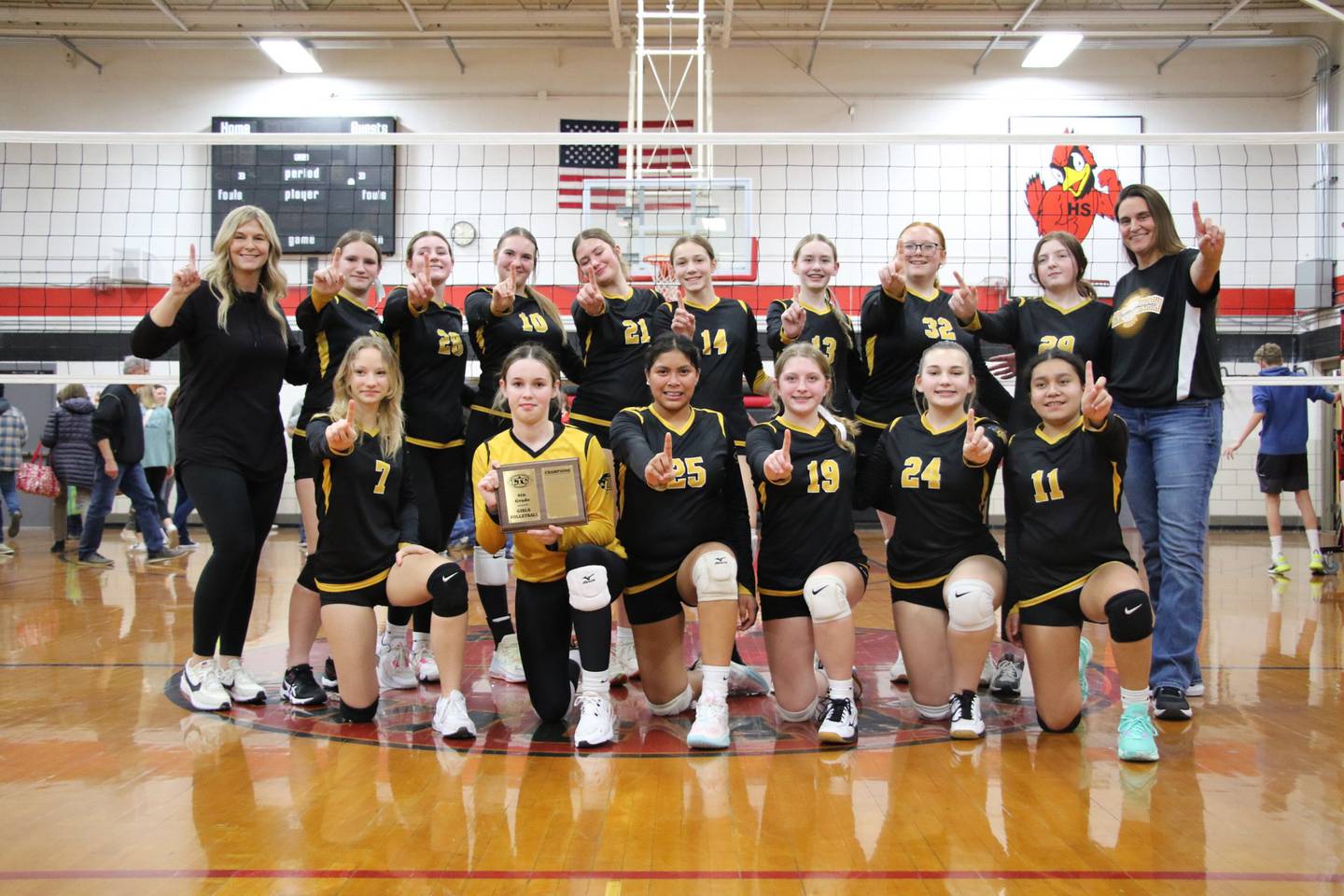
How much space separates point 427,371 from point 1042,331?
8.28 feet

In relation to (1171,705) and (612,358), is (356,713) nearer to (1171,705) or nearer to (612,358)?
(612,358)

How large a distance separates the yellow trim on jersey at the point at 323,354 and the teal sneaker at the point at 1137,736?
322 cm

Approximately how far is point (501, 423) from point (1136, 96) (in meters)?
13.3

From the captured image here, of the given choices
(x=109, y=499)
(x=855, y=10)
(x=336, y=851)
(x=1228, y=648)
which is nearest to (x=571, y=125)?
(x=855, y=10)

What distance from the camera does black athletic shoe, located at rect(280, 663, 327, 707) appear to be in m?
3.83

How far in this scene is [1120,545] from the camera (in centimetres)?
344

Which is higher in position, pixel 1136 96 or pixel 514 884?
pixel 1136 96

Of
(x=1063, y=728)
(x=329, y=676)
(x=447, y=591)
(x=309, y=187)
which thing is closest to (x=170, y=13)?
(x=309, y=187)

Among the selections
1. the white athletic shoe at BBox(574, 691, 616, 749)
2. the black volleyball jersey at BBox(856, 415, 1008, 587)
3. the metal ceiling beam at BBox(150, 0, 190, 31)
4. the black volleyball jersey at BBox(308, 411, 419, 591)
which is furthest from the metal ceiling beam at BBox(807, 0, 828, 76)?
the white athletic shoe at BBox(574, 691, 616, 749)

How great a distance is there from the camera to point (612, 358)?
436 centimetres

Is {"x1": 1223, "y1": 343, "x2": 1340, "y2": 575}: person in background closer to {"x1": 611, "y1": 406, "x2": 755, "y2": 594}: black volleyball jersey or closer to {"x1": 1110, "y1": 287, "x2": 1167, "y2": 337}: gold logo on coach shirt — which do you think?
{"x1": 1110, "y1": 287, "x2": 1167, "y2": 337}: gold logo on coach shirt

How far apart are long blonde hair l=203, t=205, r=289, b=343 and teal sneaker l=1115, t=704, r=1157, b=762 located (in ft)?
10.9

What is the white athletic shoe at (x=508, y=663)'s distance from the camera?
429 cm

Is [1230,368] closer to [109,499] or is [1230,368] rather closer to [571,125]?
[571,125]
